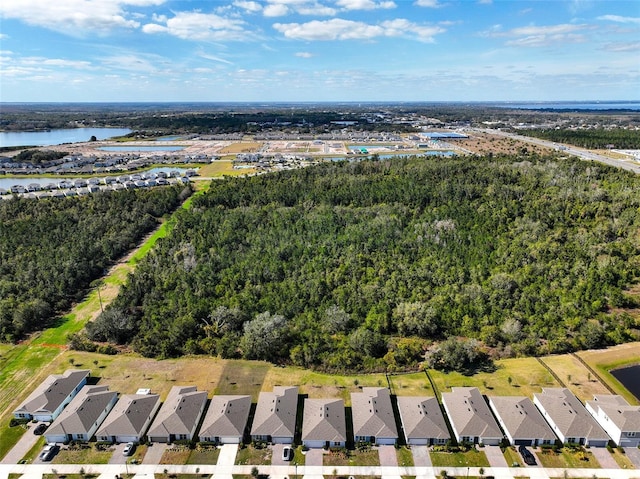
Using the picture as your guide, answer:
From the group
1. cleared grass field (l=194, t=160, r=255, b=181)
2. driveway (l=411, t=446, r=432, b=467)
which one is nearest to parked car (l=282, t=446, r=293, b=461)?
driveway (l=411, t=446, r=432, b=467)

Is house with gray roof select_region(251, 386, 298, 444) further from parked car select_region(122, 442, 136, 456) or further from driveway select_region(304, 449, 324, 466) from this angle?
parked car select_region(122, 442, 136, 456)

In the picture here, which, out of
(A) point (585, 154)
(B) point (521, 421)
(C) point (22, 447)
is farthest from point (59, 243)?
(A) point (585, 154)

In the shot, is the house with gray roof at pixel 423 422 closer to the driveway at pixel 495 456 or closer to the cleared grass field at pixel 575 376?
the driveway at pixel 495 456

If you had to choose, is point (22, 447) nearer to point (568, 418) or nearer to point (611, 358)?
point (568, 418)

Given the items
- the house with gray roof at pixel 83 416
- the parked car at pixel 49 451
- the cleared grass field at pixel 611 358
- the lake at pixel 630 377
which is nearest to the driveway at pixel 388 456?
the cleared grass field at pixel 611 358

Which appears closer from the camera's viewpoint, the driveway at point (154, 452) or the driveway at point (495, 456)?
the driveway at point (495, 456)

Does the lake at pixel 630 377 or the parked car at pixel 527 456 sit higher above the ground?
the lake at pixel 630 377
